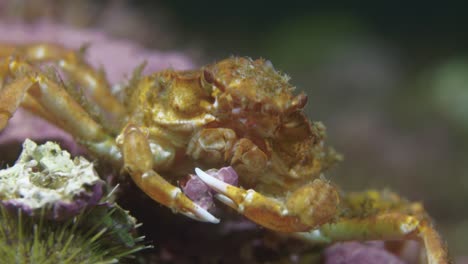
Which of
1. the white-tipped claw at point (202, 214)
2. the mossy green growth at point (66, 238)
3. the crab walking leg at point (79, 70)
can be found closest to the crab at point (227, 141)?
the white-tipped claw at point (202, 214)

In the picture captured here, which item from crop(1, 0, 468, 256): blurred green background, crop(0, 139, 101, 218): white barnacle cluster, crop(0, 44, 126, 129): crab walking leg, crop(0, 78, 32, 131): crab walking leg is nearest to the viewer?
crop(0, 139, 101, 218): white barnacle cluster

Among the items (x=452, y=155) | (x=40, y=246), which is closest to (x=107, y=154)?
(x=40, y=246)

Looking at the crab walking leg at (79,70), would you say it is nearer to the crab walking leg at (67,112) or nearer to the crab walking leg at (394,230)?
the crab walking leg at (67,112)

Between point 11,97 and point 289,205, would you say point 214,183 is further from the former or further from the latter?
point 11,97

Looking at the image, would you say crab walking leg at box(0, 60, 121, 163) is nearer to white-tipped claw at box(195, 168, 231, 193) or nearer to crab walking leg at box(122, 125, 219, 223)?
crab walking leg at box(122, 125, 219, 223)

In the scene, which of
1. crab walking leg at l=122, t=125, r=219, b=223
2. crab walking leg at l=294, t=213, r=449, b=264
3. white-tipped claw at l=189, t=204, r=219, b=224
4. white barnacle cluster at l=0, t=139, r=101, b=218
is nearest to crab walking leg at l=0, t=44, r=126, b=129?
crab walking leg at l=122, t=125, r=219, b=223

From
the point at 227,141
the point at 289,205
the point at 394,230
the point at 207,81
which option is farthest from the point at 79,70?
the point at 394,230
